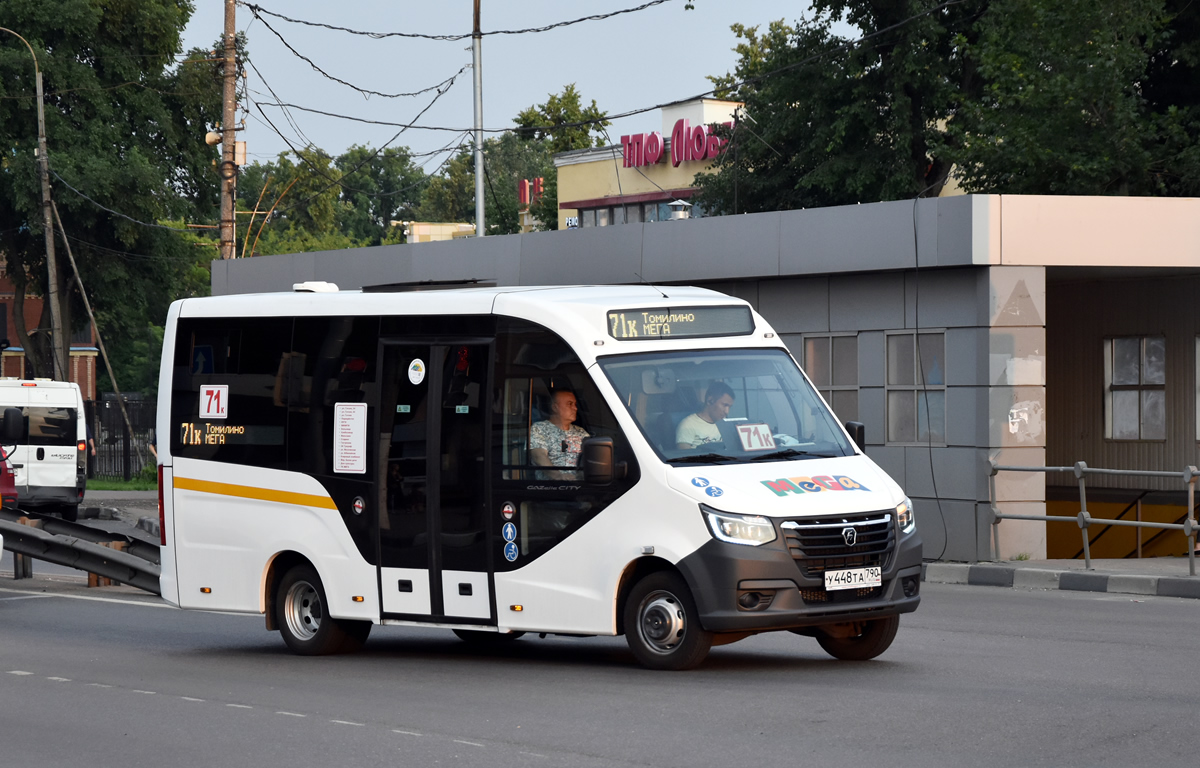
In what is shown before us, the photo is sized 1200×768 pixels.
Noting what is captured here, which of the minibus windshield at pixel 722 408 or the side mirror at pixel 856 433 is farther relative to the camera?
the side mirror at pixel 856 433

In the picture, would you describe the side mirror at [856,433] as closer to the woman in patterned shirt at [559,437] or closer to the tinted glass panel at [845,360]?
the woman in patterned shirt at [559,437]

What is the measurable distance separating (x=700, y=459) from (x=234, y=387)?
3.99 metres

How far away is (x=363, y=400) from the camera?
11.3m

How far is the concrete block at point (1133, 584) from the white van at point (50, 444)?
1880 centimetres

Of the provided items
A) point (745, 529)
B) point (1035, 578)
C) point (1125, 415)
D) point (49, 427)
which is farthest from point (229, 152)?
point (745, 529)

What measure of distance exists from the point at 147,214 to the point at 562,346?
40588 millimetres

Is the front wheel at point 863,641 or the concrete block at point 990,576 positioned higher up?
the front wheel at point 863,641

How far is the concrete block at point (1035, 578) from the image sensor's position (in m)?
16.7

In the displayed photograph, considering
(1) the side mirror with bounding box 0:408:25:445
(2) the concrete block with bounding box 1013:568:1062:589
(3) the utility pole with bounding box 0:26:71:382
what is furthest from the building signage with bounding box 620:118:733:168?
(2) the concrete block with bounding box 1013:568:1062:589

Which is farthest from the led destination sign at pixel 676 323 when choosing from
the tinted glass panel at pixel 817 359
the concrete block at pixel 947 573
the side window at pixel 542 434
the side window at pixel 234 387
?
the tinted glass panel at pixel 817 359

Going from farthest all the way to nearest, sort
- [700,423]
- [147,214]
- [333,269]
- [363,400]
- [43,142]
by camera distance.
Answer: [147,214] → [43,142] → [333,269] → [363,400] → [700,423]

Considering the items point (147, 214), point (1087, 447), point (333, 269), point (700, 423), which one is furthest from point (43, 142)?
point (700, 423)

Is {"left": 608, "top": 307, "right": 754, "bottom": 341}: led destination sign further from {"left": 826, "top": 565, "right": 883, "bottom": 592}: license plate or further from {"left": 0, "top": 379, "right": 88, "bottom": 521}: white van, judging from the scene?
{"left": 0, "top": 379, "right": 88, "bottom": 521}: white van

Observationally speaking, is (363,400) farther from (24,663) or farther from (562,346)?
(24,663)
